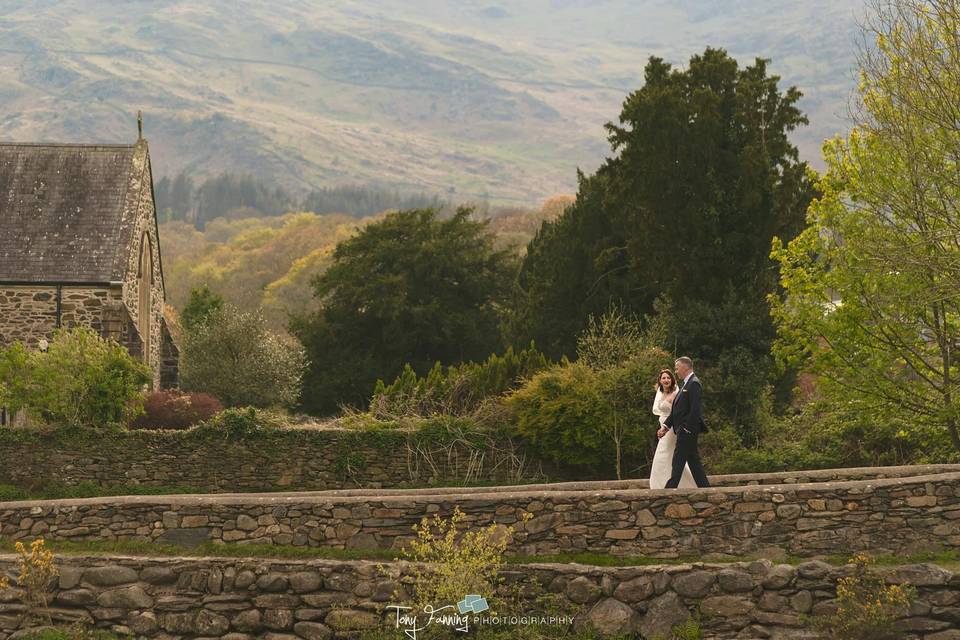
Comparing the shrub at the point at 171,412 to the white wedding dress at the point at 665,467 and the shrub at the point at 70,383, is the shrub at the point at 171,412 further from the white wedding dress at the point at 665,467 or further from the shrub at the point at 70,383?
the white wedding dress at the point at 665,467

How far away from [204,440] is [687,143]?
47.8ft

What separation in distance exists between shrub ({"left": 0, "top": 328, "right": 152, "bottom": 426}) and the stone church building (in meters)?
5.34

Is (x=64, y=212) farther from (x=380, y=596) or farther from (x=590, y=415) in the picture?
(x=380, y=596)

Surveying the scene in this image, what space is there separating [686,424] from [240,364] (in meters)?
26.4

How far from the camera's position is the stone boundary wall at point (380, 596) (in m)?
13.3

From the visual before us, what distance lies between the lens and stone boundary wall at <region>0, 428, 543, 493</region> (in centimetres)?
2589

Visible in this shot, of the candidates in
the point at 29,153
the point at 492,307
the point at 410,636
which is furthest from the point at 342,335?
the point at 410,636

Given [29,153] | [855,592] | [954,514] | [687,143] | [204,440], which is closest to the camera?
[855,592]

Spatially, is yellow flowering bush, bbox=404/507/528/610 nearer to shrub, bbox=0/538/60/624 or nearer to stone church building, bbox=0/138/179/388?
shrub, bbox=0/538/60/624

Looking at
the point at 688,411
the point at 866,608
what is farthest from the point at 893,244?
the point at 866,608

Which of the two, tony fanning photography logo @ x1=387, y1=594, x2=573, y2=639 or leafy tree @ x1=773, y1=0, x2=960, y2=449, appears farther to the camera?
leafy tree @ x1=773, y1=0, x2=960, y2=449

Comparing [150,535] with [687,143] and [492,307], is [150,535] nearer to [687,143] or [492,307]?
[687,143]

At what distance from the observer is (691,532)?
14641 millimetres

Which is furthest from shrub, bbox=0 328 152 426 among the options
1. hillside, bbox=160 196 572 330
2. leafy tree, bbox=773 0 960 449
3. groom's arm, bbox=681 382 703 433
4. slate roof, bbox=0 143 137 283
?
hillside, bbox=160 196 572 330
